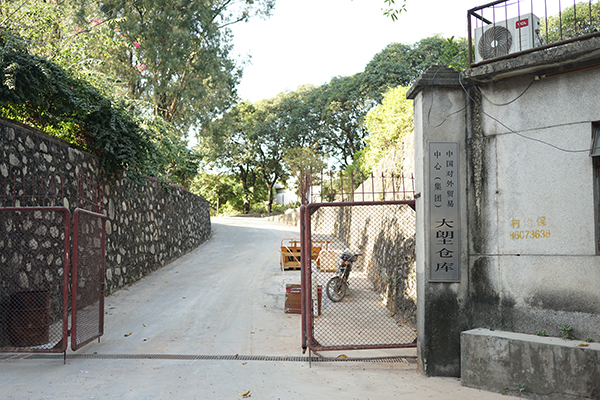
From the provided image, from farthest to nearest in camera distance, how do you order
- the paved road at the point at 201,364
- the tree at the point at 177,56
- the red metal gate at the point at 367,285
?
the tree at the point at 177,56 < the red metal gate at the point at 367,285 < the paved road at the point at 201,364

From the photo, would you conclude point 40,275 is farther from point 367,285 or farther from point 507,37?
point 507,37

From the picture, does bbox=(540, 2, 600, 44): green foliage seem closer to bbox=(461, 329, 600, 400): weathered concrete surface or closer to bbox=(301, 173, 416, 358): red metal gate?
bbox=(301, 173, 416, 358): red metal gate

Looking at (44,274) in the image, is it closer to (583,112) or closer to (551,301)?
(551,301)

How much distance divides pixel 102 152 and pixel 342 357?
6538mm

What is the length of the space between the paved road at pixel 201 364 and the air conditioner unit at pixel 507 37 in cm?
379

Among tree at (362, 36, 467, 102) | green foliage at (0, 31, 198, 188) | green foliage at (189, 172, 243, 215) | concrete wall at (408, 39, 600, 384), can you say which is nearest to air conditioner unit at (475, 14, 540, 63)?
concrete wall at (408, 39, 600, 384)

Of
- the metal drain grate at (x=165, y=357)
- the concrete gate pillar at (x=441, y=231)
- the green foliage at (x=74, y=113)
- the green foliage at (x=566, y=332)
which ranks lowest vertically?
the metal drain grate at (x=165, y=357)

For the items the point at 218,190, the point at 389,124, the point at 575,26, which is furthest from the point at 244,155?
the point at 575,26

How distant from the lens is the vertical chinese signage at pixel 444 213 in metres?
5.00

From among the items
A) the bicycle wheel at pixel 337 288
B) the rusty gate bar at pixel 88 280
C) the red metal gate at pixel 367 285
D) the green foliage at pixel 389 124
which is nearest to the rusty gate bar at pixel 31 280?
the rusty gate bar at pixel 88 280

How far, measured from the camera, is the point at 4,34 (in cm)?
691

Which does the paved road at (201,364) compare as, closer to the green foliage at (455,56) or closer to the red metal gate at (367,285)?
the red metal gate at (367,285)

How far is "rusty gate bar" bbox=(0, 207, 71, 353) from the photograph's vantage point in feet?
17.5

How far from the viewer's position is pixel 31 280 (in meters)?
6.30
